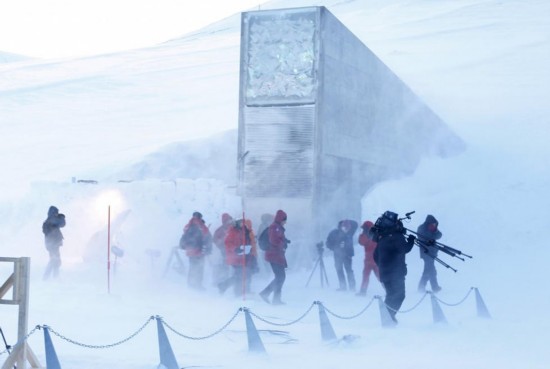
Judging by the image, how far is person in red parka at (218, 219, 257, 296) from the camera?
15102 mm

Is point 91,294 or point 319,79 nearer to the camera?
point 91,294

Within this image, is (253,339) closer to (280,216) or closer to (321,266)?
(280,216)

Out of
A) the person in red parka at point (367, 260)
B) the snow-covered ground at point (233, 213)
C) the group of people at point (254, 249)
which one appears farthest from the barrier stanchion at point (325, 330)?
the person in red parka at point (367, 260)

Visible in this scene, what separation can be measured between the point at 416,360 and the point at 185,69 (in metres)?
51.0

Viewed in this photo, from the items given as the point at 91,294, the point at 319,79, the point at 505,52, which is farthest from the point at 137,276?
the point at 505,52

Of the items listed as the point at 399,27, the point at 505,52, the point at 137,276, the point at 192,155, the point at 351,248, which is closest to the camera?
the point at 351,248

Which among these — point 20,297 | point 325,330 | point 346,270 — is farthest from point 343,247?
point 20,297

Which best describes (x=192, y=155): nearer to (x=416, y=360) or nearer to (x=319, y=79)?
(x=319, y=79)

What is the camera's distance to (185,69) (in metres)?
58.9

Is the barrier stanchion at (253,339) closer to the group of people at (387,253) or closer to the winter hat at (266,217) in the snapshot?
the group of people at (387,253)

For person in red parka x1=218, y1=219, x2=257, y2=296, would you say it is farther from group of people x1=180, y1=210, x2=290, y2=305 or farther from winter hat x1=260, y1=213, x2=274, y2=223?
winter hat x1=260, y1=213, x2=274, y2=223

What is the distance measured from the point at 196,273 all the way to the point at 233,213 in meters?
2.67

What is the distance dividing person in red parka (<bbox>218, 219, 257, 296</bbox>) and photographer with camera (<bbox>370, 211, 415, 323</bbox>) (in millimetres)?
3438

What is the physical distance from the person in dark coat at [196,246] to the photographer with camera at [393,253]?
4576 millimetres
